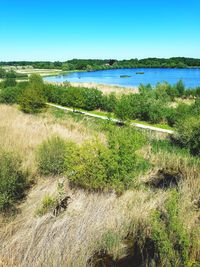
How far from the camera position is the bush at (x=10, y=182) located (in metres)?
8.14

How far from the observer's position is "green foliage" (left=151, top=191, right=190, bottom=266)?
5328mm

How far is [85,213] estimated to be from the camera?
6.91 meters

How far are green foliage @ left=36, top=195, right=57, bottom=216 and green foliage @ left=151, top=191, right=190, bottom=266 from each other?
9.63 ft

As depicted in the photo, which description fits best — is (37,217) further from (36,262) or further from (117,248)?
(117,248)

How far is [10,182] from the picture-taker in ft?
27.6

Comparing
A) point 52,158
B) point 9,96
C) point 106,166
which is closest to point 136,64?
point 9,96

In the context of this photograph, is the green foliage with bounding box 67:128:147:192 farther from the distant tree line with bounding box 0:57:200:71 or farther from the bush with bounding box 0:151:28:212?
the distant tree line with bounding box 0:57:200:71

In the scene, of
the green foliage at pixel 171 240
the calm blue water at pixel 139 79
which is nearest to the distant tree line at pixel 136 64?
the calm blue water at pixel 139 79

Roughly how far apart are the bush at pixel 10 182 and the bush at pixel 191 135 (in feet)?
33.4

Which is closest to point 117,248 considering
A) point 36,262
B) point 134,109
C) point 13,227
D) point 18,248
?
point 36,262

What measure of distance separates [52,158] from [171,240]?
618cm

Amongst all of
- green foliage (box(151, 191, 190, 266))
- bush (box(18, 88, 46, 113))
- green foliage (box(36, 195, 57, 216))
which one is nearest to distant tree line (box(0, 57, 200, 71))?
bush (box(18, 88, 46, 113))

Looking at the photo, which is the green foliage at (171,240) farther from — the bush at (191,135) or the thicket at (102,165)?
the bush at (191,135)

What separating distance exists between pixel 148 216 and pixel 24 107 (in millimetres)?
27452
